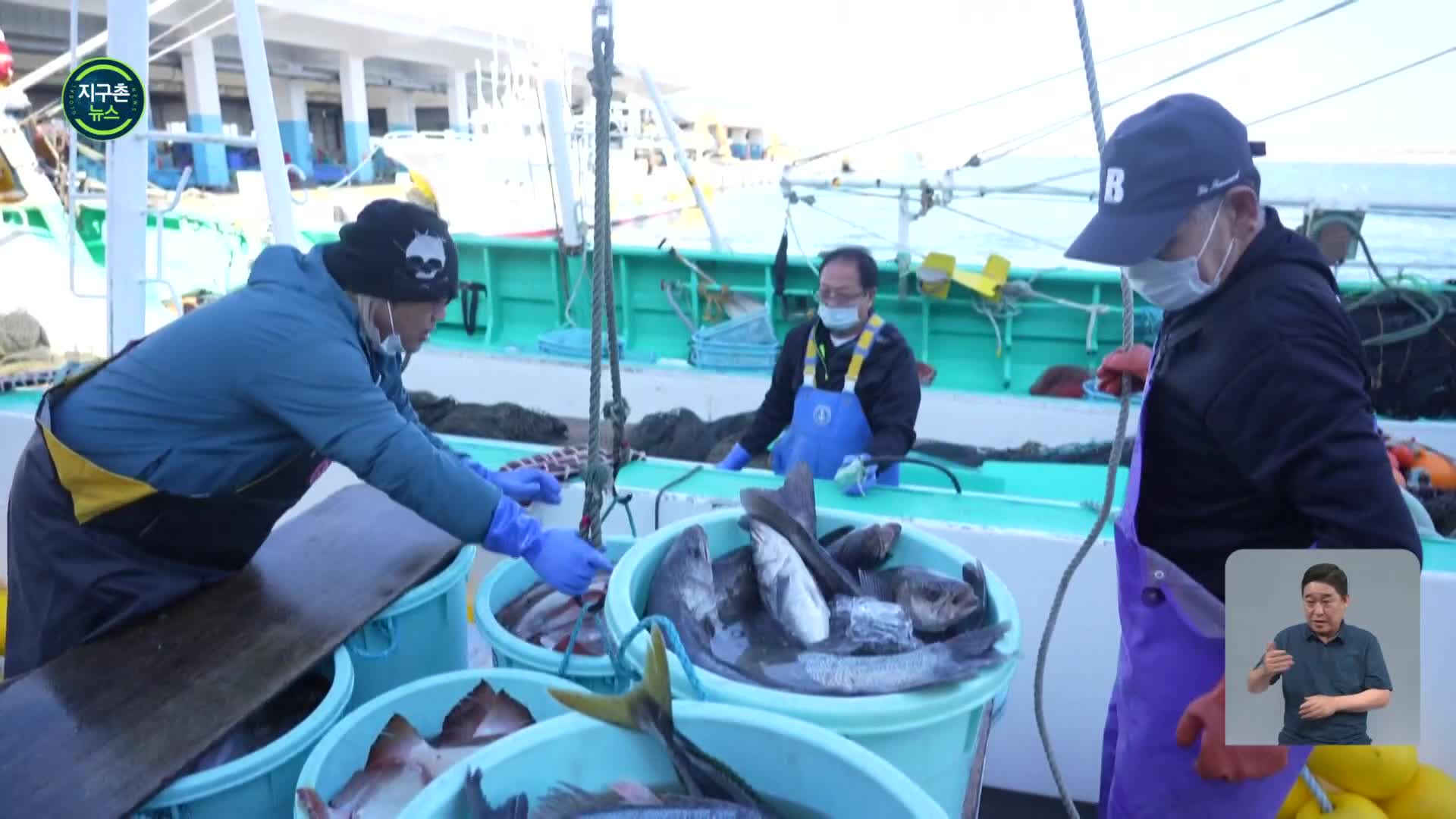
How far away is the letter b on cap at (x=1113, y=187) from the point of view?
147 cm

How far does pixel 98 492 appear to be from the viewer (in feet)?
6.22

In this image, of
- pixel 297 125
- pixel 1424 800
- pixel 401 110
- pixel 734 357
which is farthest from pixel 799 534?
pixel 401 110

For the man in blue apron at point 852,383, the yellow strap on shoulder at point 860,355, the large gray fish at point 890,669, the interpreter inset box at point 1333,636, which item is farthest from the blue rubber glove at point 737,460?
the interpreter inset box at point 1333,636

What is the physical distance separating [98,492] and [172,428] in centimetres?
21

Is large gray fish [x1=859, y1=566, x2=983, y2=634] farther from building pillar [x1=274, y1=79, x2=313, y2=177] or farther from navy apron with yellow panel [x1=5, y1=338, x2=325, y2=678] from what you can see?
building pillar [x1=274, y1=79, x2=313, y2=177]

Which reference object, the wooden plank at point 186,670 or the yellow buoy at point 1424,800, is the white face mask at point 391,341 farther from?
the yellow buoy at point 1424,800

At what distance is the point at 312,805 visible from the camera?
1367mm

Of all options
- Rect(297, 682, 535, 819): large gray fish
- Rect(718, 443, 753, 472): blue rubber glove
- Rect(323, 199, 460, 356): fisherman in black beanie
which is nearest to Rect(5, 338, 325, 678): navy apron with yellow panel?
Rect(323, 199, 460, 356): fisherman in black beanie

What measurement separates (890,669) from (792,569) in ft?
1.22

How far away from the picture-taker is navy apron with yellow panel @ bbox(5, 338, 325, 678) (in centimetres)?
190

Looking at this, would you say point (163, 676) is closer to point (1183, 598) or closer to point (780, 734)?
point (780, 734)

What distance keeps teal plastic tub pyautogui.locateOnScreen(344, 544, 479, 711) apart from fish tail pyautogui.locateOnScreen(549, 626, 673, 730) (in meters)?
0.92

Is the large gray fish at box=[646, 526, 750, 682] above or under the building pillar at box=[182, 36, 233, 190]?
under

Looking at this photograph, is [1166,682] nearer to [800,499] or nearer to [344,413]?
[800,499]
